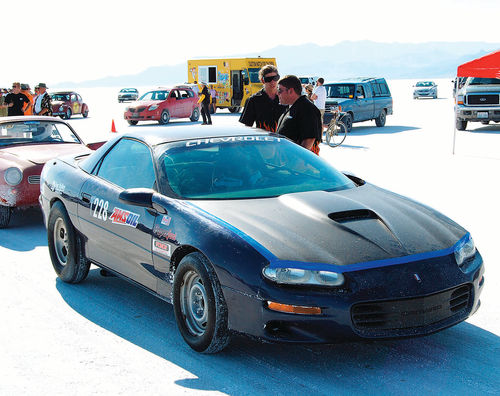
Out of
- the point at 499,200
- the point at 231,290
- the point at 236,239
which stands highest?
the point at 236,239

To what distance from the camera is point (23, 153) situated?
872 centimetres

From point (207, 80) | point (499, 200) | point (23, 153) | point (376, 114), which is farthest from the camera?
point (207, 80)

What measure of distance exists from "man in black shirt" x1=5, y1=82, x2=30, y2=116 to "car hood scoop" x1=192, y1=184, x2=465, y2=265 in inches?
444

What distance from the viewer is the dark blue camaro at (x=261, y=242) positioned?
3.64 m

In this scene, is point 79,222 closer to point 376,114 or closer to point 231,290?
point 231,290

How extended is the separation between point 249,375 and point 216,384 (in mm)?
217

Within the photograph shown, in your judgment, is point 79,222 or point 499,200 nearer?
point 79,222

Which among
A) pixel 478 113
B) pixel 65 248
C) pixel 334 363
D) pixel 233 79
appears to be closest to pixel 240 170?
pixel 334 363

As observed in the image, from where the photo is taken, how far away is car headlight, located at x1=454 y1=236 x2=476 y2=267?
4043 millimetres

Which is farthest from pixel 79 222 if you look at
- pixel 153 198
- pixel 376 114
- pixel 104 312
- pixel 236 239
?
pixel 376 114

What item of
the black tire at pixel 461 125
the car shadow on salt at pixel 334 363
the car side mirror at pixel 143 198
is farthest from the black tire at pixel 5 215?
the black tire at pixel 461 125

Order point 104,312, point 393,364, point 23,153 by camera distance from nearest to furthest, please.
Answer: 1. point 393,364
2. point 104,312
3. point 23,153

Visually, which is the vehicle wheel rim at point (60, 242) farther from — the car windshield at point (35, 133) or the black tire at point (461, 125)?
the black tire at point (461, 125)

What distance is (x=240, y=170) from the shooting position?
4.84 meters
